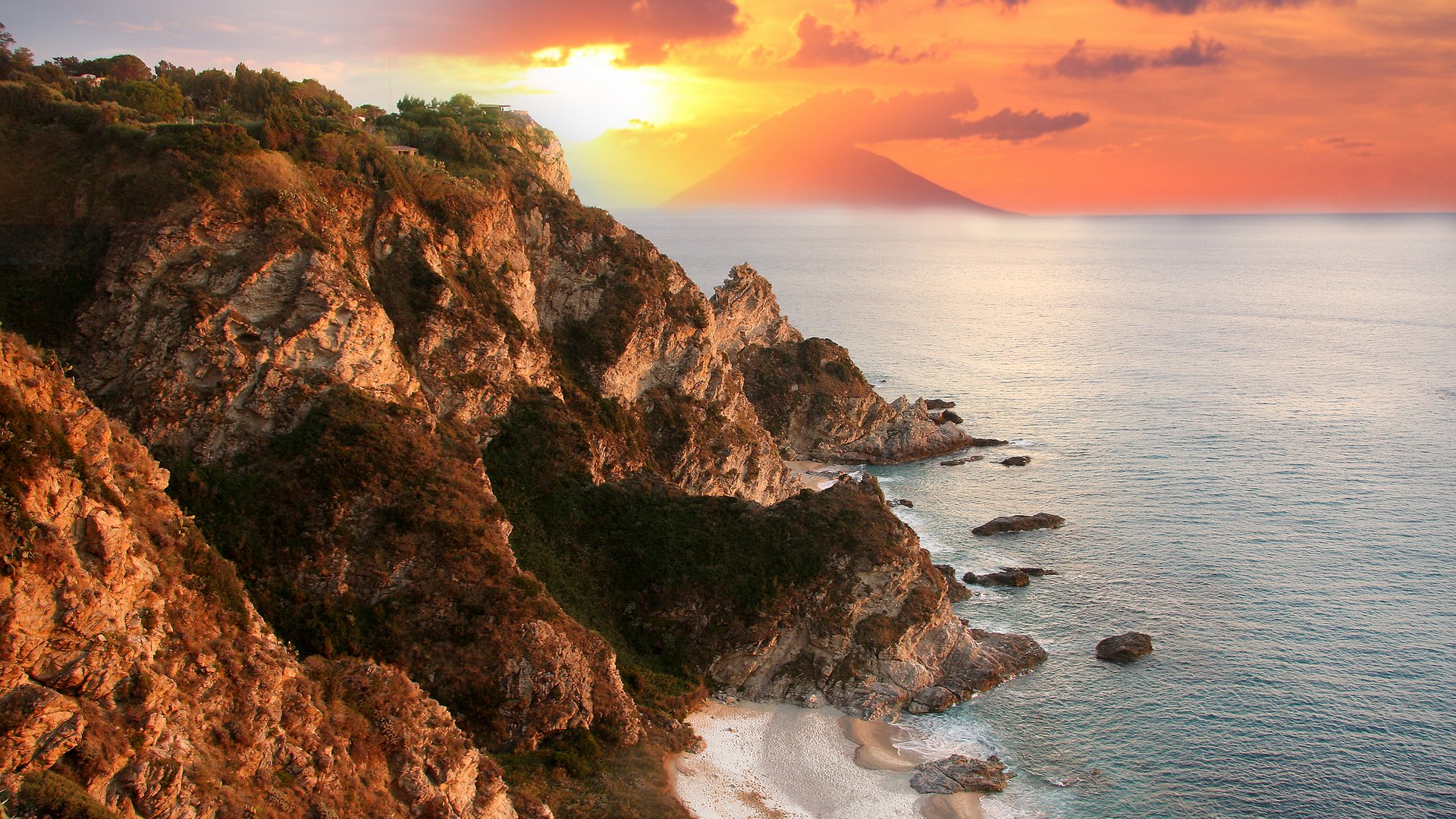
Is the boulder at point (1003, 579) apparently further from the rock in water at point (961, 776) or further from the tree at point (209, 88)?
the tree at point (209, 88)

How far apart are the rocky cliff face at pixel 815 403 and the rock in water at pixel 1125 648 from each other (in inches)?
1538

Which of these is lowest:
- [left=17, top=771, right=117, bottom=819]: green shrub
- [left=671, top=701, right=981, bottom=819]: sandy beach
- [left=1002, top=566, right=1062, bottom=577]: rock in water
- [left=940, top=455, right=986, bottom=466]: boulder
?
[left=671, top=701, right=981, bottom=819]: sandy beach

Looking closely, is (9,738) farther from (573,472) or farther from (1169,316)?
(1169,316)

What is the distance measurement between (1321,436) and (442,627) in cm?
8150

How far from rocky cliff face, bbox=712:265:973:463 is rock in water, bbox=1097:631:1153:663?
39059mm

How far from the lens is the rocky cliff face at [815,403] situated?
302 feet

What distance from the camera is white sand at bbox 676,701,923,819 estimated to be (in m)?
40.4

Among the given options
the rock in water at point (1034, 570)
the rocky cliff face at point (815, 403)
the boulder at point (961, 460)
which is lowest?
the rock in water at point (1034, 570)

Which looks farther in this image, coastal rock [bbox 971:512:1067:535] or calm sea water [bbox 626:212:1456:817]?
coastal rock [bbox 971:512:1067:535]

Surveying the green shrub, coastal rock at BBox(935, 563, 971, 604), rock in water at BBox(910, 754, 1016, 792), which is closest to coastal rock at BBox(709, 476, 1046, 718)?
rock in water at BBox(910, 754, 1016, 792)

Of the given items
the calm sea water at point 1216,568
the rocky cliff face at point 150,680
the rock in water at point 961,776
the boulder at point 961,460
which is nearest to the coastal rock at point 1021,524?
the calm sea water at point 1216,568

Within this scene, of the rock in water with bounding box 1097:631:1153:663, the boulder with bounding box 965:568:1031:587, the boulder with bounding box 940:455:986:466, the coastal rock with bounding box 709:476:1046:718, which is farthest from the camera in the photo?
the boulder with bounding box 940:455:986:466

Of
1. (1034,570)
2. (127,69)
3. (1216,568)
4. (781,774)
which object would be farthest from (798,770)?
(127,69)

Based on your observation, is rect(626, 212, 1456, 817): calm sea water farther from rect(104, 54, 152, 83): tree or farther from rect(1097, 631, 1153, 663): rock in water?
rect(104, 54, 152, 83): tree
